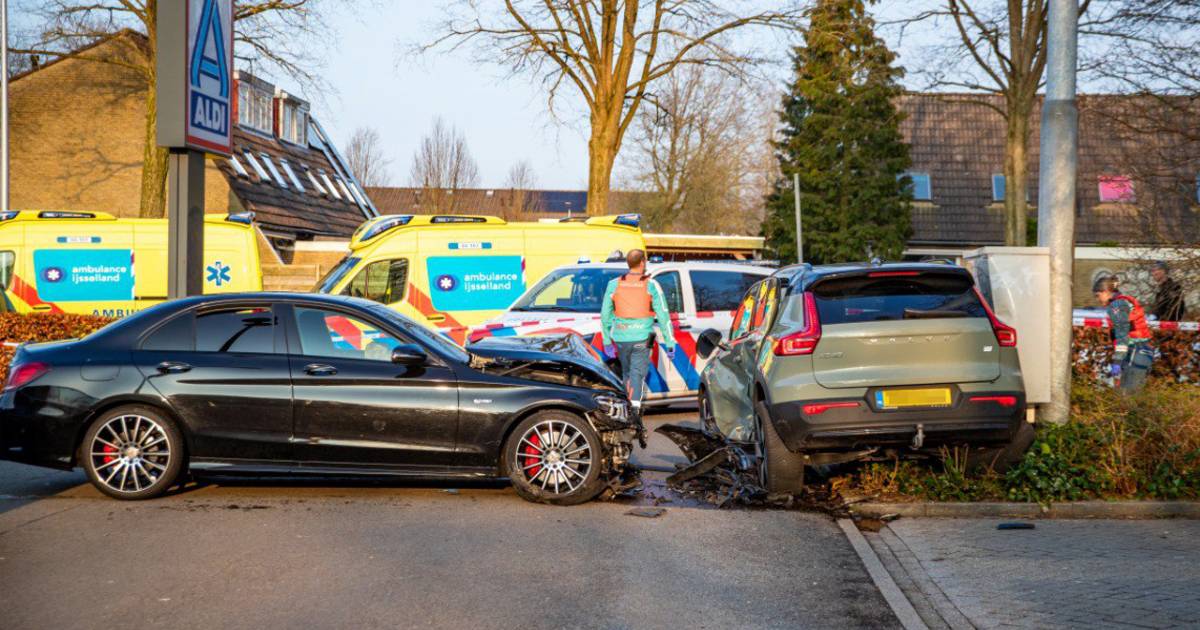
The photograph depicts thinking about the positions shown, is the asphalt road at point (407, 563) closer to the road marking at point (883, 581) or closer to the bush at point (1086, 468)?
the road marking at point (883, 581)

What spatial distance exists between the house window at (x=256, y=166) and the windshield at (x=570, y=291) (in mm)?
27161

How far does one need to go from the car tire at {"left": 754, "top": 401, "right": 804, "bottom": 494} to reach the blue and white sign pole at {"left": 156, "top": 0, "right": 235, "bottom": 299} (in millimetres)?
5784

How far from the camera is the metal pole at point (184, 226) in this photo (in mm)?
10805

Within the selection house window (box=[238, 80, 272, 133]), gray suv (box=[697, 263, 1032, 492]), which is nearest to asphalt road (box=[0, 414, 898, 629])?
gray suv (box=[697, 263, 1032, 492])

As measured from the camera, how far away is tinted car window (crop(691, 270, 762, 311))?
13664 mm

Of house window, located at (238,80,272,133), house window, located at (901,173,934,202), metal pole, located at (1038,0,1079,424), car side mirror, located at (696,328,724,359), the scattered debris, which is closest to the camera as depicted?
the scattered debris

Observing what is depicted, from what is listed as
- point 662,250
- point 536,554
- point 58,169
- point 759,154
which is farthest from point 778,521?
point 759,154

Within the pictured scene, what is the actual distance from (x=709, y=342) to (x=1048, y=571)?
15.6 feet

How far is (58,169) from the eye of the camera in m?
35.8

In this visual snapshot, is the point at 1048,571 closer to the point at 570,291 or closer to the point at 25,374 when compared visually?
the point at 25,374

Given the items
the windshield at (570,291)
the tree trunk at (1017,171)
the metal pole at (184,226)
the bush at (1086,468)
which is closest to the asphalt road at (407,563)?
the bush at (1086,468)

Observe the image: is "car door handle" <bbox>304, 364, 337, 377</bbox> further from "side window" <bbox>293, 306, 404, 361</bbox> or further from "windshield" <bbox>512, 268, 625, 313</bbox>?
"windshield" <bbox>512, 268, 625, 313</bbox>

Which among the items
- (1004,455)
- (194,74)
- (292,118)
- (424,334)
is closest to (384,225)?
(194,74)

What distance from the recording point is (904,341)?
777 centimetres
